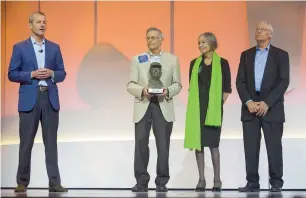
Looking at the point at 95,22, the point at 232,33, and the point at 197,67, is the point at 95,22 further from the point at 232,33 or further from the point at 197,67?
the point at 197,67

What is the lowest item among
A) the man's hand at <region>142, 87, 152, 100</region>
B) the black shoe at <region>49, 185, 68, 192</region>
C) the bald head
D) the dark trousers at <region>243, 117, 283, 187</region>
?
the black shoe at <region>49, 185, 68, 192</region>

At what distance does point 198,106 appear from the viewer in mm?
5602

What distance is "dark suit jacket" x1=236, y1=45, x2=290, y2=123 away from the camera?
17.9ft

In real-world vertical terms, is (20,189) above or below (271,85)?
below

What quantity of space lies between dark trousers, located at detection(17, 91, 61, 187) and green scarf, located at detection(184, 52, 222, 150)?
1.26 metres

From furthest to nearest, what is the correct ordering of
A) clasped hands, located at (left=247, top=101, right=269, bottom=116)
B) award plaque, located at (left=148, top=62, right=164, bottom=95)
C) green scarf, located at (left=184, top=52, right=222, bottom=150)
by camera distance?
1. green scarf, located at (left=184, top=52, right=222, bottom=150)
2. clasped hands, located at (left=247, top=101, right=269, bottom=116)
3. award plaque, located at (left=148, top=62, right=164, bottom=95)

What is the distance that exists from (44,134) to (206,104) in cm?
155

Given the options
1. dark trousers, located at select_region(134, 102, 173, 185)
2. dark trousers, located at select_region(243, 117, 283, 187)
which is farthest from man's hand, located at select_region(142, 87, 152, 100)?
dark trousers, located at select_region(243, 117, 283, 187)

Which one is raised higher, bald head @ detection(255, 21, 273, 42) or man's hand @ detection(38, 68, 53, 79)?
bald head @ detection(255, 21, 273, 42)

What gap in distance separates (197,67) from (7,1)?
329 cm

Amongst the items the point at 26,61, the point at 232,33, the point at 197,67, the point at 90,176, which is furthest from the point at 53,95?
the point at 232,33

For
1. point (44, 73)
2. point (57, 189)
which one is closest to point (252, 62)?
point (44, 73)

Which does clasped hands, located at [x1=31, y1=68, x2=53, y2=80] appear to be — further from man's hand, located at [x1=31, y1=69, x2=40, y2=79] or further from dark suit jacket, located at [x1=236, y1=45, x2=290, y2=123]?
dark suit jacket, located at [x1=236, y1=45, x2=290, y2=123]

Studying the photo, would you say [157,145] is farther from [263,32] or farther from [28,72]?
[263,32]
